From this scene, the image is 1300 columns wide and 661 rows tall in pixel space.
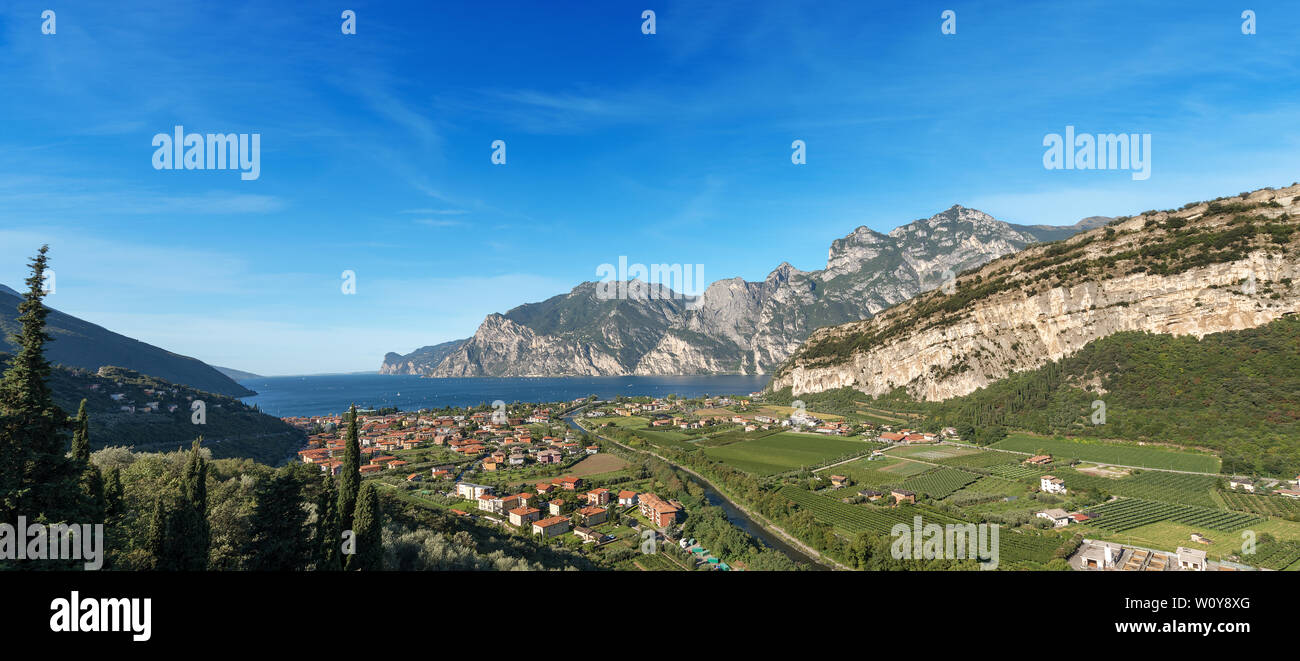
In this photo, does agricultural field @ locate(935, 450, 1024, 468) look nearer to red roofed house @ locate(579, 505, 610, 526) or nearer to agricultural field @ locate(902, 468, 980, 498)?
agricultural field @ locate(902, 468, 980, 498)

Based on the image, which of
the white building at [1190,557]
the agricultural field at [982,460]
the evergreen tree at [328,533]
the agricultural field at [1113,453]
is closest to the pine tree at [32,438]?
the evergreen tree at [328,533]

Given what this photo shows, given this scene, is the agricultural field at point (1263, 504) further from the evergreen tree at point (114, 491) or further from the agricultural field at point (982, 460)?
the evergreen tree at point (114, 491)

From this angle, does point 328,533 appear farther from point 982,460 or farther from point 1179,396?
point 1179,396

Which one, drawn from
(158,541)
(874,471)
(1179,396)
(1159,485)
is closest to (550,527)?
(158,541)

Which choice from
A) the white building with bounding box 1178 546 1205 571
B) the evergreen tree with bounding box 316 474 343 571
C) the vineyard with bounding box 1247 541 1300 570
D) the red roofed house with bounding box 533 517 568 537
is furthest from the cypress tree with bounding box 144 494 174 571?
the vineyard with bounding box 1247 541 1300 570

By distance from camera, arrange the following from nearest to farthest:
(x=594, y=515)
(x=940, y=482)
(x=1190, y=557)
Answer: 1. (x=1190, y=557)
2. (x=594, y=515)
3. (x=940, y=482)

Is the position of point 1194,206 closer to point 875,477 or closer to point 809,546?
point 875,477
